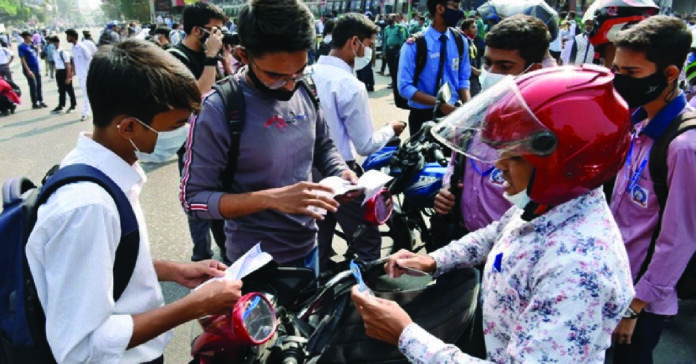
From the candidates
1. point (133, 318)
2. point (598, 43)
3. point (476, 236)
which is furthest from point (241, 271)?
point (598, 43)

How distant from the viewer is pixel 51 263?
1.11 metres

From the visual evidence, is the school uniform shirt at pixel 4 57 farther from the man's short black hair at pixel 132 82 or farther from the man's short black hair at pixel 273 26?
the man's short black hair at pixel 132 82

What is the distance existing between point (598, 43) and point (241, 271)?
107 inches

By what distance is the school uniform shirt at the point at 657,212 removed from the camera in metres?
1.82

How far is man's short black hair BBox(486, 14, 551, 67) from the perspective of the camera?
2.55 meters

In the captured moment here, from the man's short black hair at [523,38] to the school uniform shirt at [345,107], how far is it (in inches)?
36.8

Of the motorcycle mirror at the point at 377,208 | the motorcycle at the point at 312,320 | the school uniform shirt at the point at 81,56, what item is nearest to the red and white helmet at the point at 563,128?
the motorcycle at the point at 312,320

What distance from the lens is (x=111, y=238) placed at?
46.3 inches

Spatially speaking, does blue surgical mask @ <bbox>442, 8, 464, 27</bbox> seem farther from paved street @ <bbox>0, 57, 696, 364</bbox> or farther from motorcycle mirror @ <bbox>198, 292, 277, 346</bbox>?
motorcycle mirror @ <bbox>198, 292, 277, 346</bbox>

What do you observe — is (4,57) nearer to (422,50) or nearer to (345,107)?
(422,50)

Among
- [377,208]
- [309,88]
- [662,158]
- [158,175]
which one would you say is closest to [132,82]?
[309,88]

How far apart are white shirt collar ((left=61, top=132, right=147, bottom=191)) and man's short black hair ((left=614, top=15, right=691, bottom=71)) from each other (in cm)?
201

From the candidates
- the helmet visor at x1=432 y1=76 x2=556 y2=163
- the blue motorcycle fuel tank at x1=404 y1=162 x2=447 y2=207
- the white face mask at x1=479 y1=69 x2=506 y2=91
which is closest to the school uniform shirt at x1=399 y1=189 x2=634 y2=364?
the helmet visor at x1=432 y1=76 x2=556 y2=163

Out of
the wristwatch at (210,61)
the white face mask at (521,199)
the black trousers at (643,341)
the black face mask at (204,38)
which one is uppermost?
the black face mask at (204,38)
